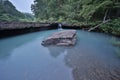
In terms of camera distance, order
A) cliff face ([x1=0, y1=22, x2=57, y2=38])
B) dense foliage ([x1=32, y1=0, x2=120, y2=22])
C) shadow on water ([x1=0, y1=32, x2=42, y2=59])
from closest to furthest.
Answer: shadow on water ([x1=0, y1=32, x2=42, y2=59]) < cliff face ([x1=0, y1=22, x2=57, y2=38]) < dense foliage ([x1=32, y1=0, x2=120, y2=22])

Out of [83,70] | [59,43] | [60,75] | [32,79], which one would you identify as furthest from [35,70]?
[59,43]

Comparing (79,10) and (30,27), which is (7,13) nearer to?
(79,10)

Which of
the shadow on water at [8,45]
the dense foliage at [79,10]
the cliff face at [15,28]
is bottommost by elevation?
the shadow on water at [8,45]

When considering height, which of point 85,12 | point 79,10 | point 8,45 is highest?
point 79,10

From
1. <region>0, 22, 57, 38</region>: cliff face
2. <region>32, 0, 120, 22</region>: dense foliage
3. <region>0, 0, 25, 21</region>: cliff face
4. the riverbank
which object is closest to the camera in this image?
<region>0, 22, 57, 38</region>: cliff face

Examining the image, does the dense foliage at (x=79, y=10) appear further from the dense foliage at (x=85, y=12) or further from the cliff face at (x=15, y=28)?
the cliff face at (x=15, y=28)

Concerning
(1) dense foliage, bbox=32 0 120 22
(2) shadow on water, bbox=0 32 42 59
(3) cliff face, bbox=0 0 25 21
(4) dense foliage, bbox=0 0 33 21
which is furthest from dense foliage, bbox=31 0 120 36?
(2) shadow on water, bbox=0 32 42 59

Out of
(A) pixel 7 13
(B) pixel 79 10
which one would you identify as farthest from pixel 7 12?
(B) pixel 79 10

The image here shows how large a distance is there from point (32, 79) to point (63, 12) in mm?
15499

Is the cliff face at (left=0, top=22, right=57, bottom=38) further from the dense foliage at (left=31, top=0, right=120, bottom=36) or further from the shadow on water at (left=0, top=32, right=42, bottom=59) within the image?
the dense foliage at (left=31, top=0, right=120, bottom=36)

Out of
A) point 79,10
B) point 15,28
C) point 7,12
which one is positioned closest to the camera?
point 15,28

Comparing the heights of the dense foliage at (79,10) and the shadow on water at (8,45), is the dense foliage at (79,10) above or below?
above

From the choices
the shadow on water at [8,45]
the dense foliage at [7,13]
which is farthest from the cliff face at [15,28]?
the dense foliage at [7,13]

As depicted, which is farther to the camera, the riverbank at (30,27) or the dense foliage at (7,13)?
the dense foliage at (7,13)
